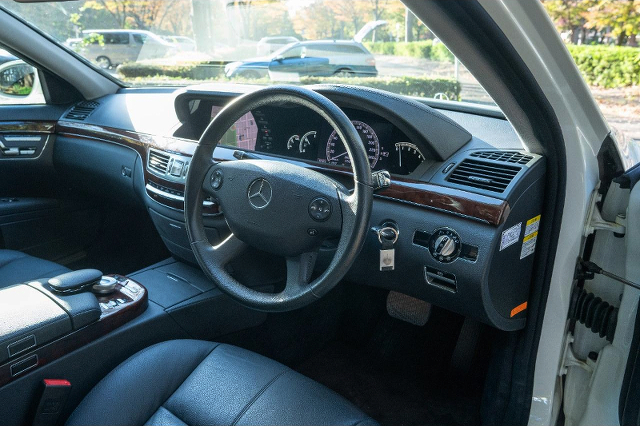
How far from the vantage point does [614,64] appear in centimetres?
550

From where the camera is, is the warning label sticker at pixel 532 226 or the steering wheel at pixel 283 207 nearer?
the steering wheel at pixel 283 207

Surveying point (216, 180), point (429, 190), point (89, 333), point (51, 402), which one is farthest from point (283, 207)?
point (51, 402)

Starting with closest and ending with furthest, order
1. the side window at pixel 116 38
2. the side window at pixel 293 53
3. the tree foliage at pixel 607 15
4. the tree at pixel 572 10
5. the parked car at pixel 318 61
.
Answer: the parked car at pixel 318 61, the side window at pixel 293 53, the side window at pixel 116 38, the tree at pixel 572 10, the tree foliage at pixel 607 15

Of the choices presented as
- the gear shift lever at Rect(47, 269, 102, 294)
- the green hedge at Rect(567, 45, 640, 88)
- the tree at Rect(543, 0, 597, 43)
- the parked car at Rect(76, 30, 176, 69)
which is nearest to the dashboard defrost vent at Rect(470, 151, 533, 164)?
the gear shift lever at Rect(47, 269, 102, 294)

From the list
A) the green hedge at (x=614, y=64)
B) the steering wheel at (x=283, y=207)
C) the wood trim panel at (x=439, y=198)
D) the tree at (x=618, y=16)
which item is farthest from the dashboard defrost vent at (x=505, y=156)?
the tree at (x=618, y=16)

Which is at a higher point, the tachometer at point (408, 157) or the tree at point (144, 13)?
the tree at point (144, 13)

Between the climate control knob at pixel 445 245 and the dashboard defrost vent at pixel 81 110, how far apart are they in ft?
7.26

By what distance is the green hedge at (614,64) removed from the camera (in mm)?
5004

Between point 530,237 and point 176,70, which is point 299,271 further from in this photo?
point 176,70

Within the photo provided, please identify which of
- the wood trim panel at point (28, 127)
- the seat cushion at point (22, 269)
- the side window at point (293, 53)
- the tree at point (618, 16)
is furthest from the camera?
the tree at point (618, 16)

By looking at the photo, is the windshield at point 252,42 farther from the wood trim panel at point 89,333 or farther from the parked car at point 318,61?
the wood trim panel at point 89,333

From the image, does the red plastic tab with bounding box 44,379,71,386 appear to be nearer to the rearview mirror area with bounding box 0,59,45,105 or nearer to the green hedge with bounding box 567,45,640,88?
the rearview mirror area with bounding box 0,59,45,105

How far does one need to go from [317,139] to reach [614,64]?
4546 millimetres

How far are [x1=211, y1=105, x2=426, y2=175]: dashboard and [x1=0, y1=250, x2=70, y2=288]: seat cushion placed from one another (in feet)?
2.88
